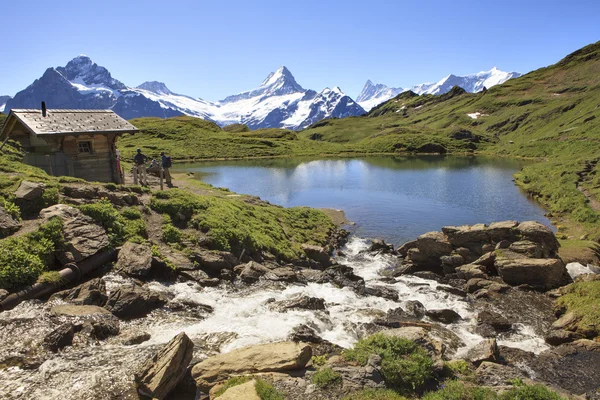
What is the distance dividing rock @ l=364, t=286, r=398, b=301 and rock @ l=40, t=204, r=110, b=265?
14985 millimetres

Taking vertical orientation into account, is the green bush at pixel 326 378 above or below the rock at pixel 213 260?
below

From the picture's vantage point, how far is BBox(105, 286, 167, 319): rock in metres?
16.1

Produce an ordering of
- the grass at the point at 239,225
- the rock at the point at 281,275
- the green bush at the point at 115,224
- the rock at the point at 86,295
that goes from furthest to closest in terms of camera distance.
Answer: the grass at the point at 239,225, the rock at the point at 281,275, the green bush at the point at 115,224, the rock at the point at 86,295

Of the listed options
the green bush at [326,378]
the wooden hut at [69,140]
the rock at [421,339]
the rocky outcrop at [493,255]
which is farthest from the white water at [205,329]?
the wooden hut at [69,140]

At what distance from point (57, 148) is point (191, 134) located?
4950 inches

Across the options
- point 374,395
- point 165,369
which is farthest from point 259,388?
point 374,395

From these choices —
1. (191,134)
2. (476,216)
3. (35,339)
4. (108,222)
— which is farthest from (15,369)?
(191,134)

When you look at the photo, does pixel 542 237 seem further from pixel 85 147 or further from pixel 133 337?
pixel 85 147

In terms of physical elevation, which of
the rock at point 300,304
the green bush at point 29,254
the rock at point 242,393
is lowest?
the rock at point 300,304

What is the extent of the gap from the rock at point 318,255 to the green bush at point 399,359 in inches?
693

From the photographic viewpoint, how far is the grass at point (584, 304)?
1775cm

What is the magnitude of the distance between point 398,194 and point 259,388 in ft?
183

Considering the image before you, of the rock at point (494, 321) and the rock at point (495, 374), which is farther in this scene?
the rock at point (494, 321)

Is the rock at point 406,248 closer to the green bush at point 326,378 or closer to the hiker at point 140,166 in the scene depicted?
the green bush at point 326,378
